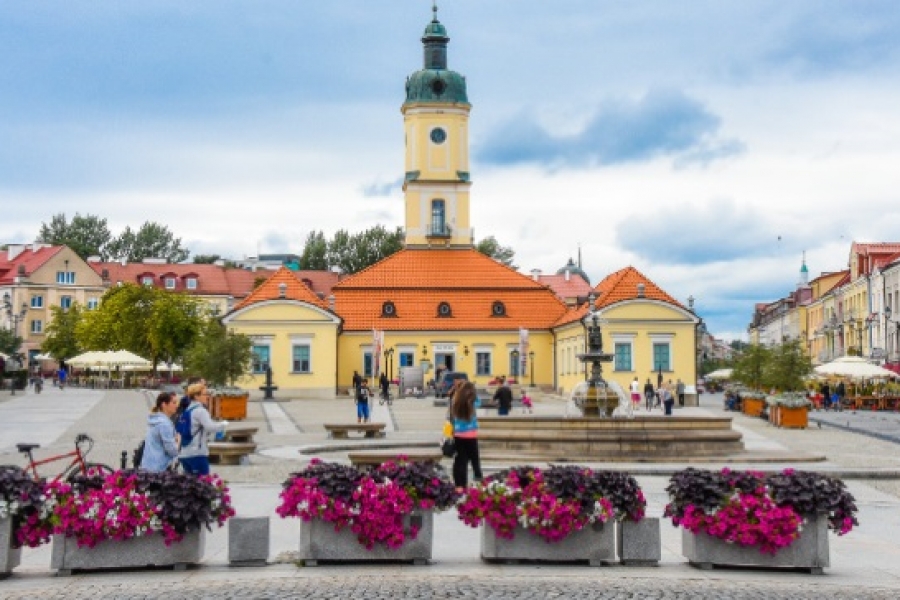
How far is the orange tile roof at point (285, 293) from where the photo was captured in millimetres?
63406

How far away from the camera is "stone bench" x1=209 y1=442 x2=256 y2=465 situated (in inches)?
918

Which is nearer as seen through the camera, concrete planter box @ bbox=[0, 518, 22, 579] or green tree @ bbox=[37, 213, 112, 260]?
concrete planter box @ bbox=[0, 518, 22, 579]

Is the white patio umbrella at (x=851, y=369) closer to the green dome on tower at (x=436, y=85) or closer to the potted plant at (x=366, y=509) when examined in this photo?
the green dome on tower at (x=436, y=85)

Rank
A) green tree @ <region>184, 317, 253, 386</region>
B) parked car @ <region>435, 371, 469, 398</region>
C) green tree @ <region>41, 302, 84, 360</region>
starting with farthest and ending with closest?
green tree @ <region>41, 302, 84, 360</region> < parked car @ <region>435, 371, 469, 398</region> < green tree @ <region>184, 317, 253, 386</region>

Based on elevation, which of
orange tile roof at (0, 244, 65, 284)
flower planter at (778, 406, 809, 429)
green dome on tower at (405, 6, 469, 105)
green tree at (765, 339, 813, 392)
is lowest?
flower planter at (778, 406, 809, 429)

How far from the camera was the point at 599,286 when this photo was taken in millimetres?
69562

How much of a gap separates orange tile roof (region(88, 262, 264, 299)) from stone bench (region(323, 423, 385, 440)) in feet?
265

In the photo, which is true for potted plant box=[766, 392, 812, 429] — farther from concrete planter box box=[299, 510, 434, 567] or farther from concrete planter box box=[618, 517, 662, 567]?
concrete planter box box=[299, 510, 434, 567]

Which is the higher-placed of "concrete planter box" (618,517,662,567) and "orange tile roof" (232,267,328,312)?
"orange tile roof" (232,267,328,312)

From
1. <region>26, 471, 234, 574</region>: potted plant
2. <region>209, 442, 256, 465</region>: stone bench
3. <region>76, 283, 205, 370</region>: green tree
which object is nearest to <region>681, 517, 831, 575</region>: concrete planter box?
<region>26, 471, 234, 574</region>: potted plant

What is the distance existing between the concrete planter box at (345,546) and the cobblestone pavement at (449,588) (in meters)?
0.37

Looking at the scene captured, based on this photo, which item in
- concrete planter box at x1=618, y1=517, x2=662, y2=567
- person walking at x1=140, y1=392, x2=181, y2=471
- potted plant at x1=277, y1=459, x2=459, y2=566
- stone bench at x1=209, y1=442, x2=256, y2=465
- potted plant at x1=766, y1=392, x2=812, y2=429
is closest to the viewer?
potted plant at x1=277, y1=459, x2=459, y2=566

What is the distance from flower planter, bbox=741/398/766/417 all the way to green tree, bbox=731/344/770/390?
2.97 meters

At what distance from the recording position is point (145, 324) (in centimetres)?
8175
